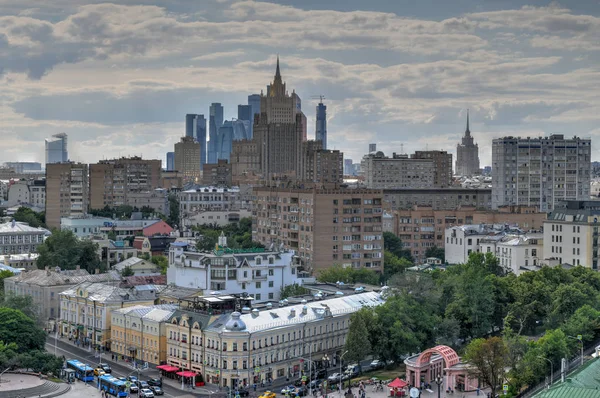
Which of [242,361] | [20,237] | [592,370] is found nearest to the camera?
[592,370]

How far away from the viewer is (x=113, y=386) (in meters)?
86.2

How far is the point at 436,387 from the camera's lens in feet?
284

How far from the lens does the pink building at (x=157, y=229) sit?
189725mm

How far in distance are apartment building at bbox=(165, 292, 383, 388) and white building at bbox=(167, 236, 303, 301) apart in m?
15.8

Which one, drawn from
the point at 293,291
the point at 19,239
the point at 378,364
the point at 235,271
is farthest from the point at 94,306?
the point at 19,239

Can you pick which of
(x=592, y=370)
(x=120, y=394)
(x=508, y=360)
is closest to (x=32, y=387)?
(x=120, y=394)

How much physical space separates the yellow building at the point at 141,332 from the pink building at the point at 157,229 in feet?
271

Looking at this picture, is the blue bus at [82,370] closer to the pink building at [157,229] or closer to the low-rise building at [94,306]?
the low-rise building at [94,306]

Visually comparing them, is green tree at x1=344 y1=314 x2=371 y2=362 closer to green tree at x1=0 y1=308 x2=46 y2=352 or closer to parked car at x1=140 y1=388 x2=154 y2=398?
parked car at x1=140 y1=388 x2=154 y2=398

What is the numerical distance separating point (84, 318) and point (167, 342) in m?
20.0

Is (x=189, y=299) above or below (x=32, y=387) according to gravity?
above

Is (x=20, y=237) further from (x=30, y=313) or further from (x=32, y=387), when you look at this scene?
(x=32, y=387)

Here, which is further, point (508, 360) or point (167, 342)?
point (167, 342)

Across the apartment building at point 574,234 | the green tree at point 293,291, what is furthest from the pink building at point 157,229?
the apartment building at point 574,234
